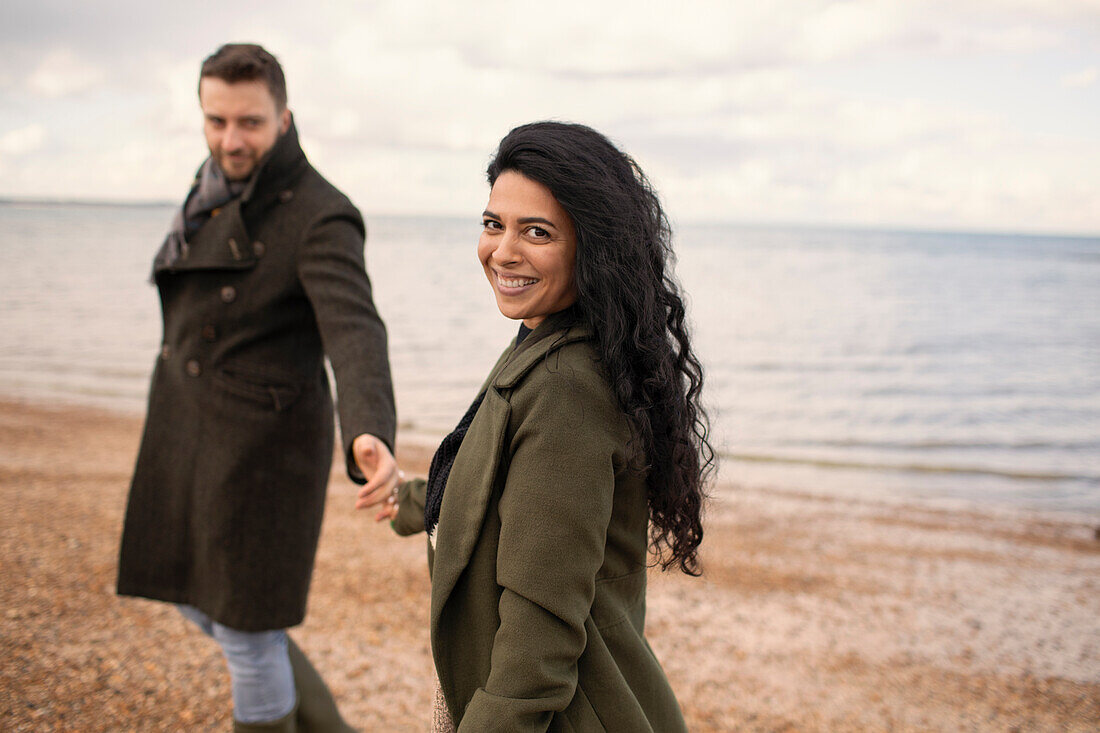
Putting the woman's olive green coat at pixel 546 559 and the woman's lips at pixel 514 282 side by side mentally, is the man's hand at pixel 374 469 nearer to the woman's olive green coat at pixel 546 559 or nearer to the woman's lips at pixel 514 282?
the woman's olive green coat at pixel 546 559

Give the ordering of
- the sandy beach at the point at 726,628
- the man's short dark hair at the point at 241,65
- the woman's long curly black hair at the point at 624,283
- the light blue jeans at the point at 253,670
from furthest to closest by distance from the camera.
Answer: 1. the sandy beach at the point at 726,628
2. the light blue jeans at the point at 253,670
3. the man's short dark hair at the point at 241,65
4. the woman's long curly black hair at the point at 624,283

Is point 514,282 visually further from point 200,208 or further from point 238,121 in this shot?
point 200,208

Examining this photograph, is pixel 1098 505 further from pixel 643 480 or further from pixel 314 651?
pixel 643 480

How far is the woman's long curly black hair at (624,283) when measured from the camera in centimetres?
151

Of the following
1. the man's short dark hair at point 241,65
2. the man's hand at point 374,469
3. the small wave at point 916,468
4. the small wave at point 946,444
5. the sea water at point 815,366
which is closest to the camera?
the man's hand at point 374,469

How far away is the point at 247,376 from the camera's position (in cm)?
247

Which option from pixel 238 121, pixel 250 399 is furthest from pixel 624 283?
pixel 238 121

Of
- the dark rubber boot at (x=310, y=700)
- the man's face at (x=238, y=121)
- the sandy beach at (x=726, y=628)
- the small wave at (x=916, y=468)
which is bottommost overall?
the sandy beach at (x=726, y=628)

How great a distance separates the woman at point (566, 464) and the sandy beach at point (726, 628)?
2521mm

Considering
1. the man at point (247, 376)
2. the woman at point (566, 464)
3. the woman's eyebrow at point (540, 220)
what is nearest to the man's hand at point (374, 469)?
the man at point (247, 376)

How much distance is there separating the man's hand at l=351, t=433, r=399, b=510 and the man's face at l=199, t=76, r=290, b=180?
0.97m

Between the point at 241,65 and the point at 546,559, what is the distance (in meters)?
1.83

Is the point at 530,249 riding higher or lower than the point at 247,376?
higher

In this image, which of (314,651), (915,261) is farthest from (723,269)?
(314,651)
